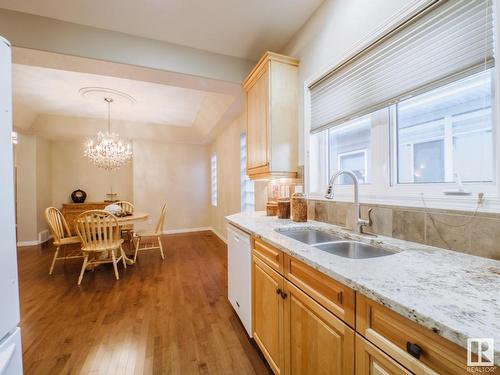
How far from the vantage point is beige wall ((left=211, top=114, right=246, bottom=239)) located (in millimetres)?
3852

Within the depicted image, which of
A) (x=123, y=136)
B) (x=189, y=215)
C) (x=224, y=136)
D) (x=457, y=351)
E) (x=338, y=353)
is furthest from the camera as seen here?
(x=189, y=215)

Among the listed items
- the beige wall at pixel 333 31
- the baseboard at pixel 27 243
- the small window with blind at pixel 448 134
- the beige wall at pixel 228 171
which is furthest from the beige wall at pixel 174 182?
the small window with blind at pixel 448 134

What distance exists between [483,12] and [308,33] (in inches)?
51.1

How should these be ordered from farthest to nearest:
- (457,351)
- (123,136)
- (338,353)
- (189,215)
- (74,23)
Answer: (189,215) < (123,136) < (74,23) < (338,353) < (457,351)

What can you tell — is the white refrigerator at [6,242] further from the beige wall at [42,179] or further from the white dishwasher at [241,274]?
the beige wall at [42,179]

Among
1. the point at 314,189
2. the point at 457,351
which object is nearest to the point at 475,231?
the point at 457,351

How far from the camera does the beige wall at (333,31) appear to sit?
1.32 meters

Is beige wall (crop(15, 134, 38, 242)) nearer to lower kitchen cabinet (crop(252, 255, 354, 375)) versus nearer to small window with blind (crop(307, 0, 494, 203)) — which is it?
lower kitchen cabinet (crop(252, 255, 354, 375))

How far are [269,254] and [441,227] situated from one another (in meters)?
0.88

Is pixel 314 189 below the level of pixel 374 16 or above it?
below

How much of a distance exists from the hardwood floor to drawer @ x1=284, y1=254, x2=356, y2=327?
880 mm

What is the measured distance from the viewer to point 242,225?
1717 mm

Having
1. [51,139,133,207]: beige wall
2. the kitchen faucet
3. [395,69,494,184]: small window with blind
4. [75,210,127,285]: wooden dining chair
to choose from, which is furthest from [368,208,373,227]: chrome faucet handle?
[51,139,133,207]: beige wall

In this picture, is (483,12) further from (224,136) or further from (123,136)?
(123,136)
